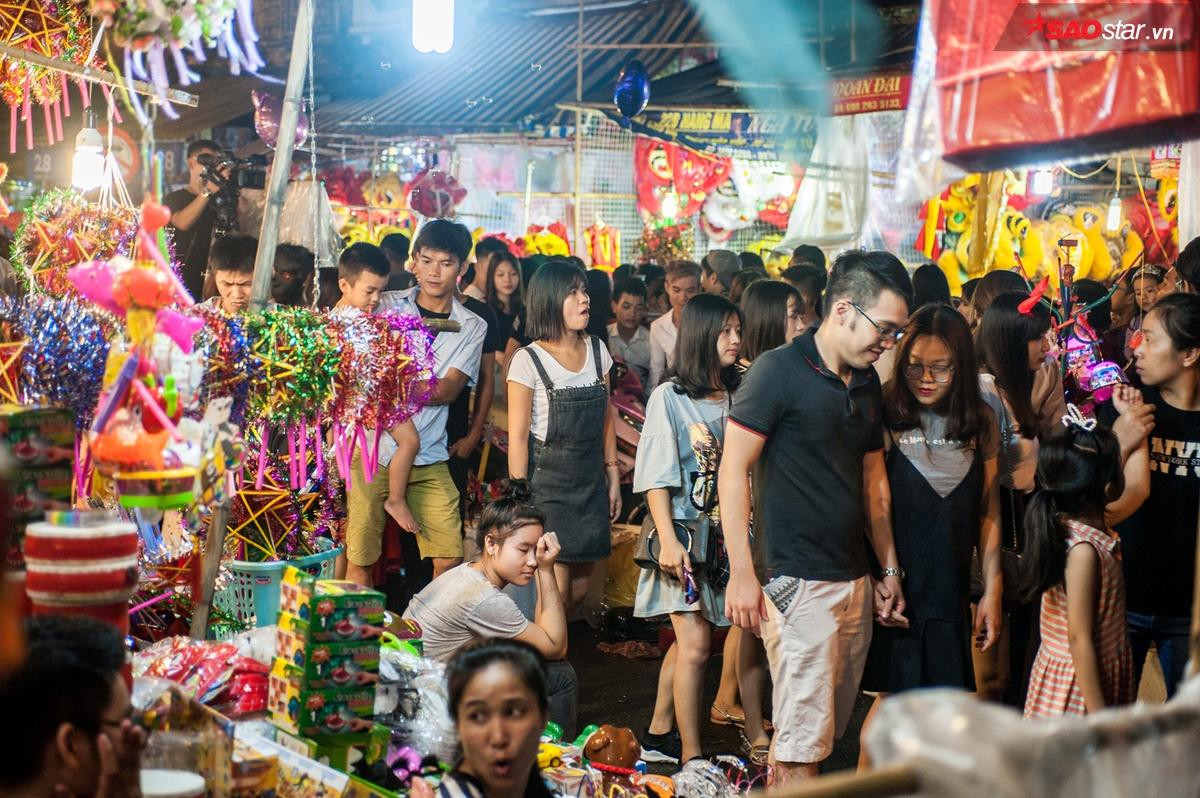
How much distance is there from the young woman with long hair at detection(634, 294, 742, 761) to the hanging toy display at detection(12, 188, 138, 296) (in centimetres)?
236

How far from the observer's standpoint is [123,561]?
2.60 metres

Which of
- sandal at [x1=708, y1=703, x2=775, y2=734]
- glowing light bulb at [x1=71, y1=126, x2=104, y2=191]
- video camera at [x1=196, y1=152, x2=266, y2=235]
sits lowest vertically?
sandal at [x1=708, y1=703, x2=775, y2=734]

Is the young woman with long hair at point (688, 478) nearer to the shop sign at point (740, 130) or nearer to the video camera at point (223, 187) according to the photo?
the video camera at point (223, 187)

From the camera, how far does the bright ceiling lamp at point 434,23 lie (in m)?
7.14

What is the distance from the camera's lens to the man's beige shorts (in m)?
4.23

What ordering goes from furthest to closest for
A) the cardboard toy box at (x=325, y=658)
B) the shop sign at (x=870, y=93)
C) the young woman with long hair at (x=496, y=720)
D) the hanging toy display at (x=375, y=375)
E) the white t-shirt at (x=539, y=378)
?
the shop sign at (x=870, y=93), the white t-shirt at (x=539, y=378), the hanging toy display at (x=375, y=375), the cardboard toy box at (x=325, y=658), the young woman with long hair at (x=496, y=720)

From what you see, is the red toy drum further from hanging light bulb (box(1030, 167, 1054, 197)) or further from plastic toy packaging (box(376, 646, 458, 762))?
hanging light bulb (box(1030, 167, 1054, 197))

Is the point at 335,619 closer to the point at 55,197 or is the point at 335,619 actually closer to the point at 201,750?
the point at 201,750

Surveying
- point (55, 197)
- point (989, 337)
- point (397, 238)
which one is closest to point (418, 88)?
point (397, 238)

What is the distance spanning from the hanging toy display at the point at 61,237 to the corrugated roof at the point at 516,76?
12574mm

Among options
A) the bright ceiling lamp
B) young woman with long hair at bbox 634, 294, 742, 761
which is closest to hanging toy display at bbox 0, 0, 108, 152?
young woman with long hair at bbox 634, 294, 742, 761

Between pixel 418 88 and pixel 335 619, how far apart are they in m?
16.0

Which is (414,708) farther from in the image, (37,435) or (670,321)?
(670,321)

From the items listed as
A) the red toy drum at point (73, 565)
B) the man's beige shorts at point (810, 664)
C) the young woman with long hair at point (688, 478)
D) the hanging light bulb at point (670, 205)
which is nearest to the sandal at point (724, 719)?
the young woman with long hair at point (688, 478)
